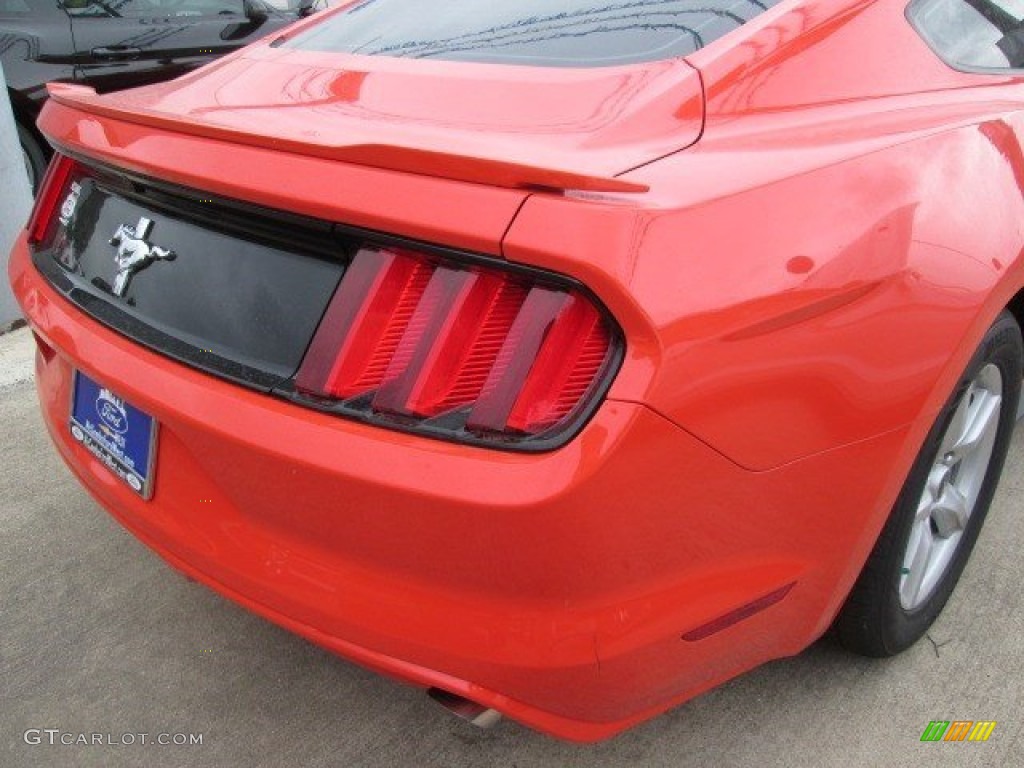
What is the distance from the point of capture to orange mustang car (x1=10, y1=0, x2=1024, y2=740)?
138 centimetres

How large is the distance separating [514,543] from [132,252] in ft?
2.92

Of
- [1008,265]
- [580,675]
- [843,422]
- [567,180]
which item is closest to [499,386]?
[567,180]

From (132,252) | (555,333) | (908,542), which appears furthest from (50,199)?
(908,542)

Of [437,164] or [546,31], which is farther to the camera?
[546,31]

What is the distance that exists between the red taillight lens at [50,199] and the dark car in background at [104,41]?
3165mm

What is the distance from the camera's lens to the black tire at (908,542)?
1.86 meters

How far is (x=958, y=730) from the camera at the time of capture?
2020 millimetres

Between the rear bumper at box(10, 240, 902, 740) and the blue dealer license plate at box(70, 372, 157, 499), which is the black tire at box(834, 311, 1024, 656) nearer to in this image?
the rear bumper at box(10, 240, 902, 740)

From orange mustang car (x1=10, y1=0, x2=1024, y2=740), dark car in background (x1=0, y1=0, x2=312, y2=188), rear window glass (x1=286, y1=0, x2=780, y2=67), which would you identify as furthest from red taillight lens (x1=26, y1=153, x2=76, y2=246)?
dark car in background (x1=0, y1=0, x2=312, y2=188)

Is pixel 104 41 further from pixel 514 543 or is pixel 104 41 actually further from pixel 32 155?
pixel 514 543

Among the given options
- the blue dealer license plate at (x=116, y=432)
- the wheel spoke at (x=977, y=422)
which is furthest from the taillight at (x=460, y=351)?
the wheel spoke at (x=977, y=422)

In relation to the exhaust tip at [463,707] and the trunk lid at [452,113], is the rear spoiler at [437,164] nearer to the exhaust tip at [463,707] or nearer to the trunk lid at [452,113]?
the trunk lid at [452,113]

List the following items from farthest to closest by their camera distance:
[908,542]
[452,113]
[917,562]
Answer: [917,562]
[908,542]
[452,113]

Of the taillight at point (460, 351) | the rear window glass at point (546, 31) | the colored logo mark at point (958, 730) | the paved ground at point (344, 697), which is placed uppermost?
the rear window glass at point (546, 31)
